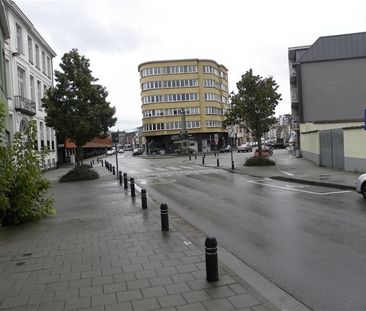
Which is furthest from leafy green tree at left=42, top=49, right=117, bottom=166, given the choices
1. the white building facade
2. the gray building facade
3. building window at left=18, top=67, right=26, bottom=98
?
the gray building facade

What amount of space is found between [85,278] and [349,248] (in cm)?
434

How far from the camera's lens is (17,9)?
102 ft

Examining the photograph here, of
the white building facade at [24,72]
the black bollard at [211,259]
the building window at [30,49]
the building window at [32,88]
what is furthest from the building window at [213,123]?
the black bollard at [211,259]

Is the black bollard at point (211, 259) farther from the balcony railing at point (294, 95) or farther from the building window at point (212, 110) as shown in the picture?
the building window at point (212, 110)

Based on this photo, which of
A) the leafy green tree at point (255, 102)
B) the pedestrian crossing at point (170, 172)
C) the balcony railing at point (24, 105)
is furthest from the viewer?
the balcony railing at point (24, 105)

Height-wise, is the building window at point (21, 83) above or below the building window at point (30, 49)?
below

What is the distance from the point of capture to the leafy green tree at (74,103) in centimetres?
2441

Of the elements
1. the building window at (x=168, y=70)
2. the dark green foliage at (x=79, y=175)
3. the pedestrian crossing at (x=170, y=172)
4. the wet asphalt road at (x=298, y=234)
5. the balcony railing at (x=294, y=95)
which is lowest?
the pedestrian crossing at (x=170, y=172)

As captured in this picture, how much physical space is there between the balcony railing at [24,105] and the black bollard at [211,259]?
2790cm

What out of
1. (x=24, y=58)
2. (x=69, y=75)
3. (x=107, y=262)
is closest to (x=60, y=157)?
(x=24, y=58)

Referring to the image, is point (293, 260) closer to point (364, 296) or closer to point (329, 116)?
point (364, 296)

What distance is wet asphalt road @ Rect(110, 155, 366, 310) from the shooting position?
206 inches

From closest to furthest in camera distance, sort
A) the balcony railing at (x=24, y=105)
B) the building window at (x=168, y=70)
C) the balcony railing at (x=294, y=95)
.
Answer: the balcony railing at (x=24, y=105), the balcony railing at (x=294, y=95), the building window at (x=168, y=70)

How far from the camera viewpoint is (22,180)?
10586 mm
